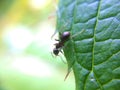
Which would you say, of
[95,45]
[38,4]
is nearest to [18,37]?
[38,4]

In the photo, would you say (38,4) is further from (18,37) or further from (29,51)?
(29,51)

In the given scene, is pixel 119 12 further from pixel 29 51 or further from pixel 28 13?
pixel 28 13

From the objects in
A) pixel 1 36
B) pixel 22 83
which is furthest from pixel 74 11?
pixel 1 36

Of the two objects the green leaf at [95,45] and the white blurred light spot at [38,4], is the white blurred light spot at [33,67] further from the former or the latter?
the green leaf at [95,45]

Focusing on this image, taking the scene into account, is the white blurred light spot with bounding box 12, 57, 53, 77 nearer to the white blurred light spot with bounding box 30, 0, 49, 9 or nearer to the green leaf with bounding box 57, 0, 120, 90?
the white blurred light spot with bounding box 30, 0, 49, 9

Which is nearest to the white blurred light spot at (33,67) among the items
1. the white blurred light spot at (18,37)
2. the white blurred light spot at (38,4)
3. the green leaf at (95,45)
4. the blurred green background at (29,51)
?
the blurred green background at (29,51)

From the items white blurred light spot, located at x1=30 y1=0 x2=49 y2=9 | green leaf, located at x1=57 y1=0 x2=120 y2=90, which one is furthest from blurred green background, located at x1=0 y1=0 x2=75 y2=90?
green leaf, located at x1=57 y1=0 x2=120 y2=90
